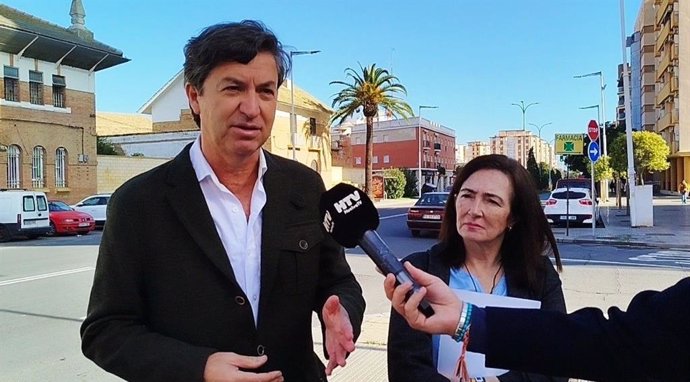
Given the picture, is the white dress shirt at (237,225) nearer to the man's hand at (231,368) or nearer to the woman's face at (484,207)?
the man's hand at (231,368)

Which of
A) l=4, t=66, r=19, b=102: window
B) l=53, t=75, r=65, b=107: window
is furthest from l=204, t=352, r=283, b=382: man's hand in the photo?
l=53, t=75, r=65, b=107: window

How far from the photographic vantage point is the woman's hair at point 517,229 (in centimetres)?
264

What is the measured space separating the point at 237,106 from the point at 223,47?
0.19 metres

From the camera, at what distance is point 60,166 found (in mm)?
28500

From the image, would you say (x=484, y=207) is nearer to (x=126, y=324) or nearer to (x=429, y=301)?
(x=429, y=301)

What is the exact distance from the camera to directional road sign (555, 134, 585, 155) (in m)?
20.8

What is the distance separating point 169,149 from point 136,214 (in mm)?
37425

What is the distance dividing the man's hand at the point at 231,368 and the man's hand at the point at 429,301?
1.42ft

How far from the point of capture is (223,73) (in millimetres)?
1810

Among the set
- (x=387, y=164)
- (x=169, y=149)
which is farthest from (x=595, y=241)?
(x=387, y=164)

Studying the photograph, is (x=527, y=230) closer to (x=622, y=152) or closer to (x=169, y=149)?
(x=622, y=152)

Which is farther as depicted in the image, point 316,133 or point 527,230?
point 316,133

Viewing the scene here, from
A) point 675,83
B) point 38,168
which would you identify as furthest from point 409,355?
point 675,83

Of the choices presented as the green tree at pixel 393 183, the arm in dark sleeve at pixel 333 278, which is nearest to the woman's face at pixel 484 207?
the arm in dark sleeve at pixel 333 278
